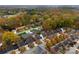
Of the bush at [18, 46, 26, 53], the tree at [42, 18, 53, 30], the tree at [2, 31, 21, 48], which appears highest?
the tree at [42, 18, 53, 30]

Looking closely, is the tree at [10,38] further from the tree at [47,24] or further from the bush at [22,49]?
the tree at [47,24]

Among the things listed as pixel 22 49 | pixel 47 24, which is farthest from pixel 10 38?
pixel 47 24

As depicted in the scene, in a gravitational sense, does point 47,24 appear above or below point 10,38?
above

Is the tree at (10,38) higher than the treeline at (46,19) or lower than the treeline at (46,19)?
lower

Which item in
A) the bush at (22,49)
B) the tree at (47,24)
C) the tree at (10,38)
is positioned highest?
the tree at (47,24)

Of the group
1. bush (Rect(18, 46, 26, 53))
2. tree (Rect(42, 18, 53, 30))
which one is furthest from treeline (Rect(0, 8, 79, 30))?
bush (Rect(18, 46, 26, 53))

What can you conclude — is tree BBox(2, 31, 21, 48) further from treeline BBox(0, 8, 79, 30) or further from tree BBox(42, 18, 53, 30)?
tree BBox(42, 18, 53, 30)


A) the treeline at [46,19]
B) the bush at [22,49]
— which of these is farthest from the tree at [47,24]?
the bush at [22,49]

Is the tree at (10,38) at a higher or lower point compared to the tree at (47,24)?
lower

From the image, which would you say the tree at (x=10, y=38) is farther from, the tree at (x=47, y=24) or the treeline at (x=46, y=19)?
the tree at (x=47, y=24)

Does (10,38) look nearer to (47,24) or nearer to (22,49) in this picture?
(22,49)
